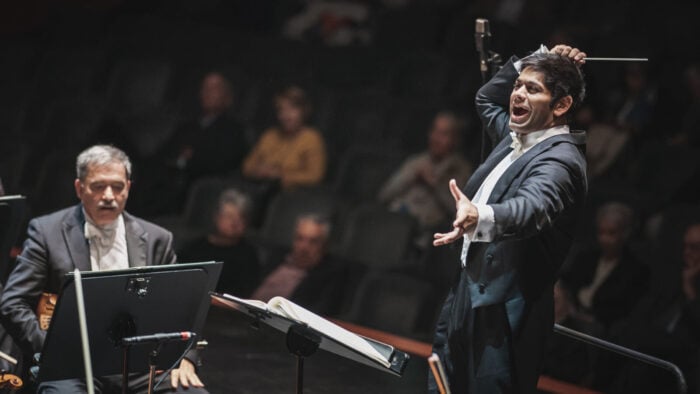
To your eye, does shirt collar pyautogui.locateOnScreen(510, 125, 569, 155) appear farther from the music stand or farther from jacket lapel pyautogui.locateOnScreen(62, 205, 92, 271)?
jacket lapel pyautogui.locateOnScreen(62, 205, 92, 271)

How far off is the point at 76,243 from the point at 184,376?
50cm

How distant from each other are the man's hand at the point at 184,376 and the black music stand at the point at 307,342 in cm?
52

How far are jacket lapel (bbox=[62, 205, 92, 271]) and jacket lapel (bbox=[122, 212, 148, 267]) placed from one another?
12cm

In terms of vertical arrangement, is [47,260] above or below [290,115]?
A: below

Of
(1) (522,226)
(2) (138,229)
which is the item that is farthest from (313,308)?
(1) (522,226)

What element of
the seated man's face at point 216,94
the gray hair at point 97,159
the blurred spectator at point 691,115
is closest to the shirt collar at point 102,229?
the gray hair at point 97,159

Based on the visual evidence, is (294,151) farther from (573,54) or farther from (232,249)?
(573,54)

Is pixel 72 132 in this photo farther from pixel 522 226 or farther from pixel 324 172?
pixel 522 226

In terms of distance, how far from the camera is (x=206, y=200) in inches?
239

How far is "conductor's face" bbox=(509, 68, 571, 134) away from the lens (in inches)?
111

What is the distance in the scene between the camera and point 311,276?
5359 mm

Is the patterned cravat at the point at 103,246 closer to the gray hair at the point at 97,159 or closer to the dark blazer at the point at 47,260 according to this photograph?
the dark blazer at the point at 47,260

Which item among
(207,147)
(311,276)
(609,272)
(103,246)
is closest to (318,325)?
(103,246)

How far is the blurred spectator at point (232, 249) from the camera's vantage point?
5484 millimetres
